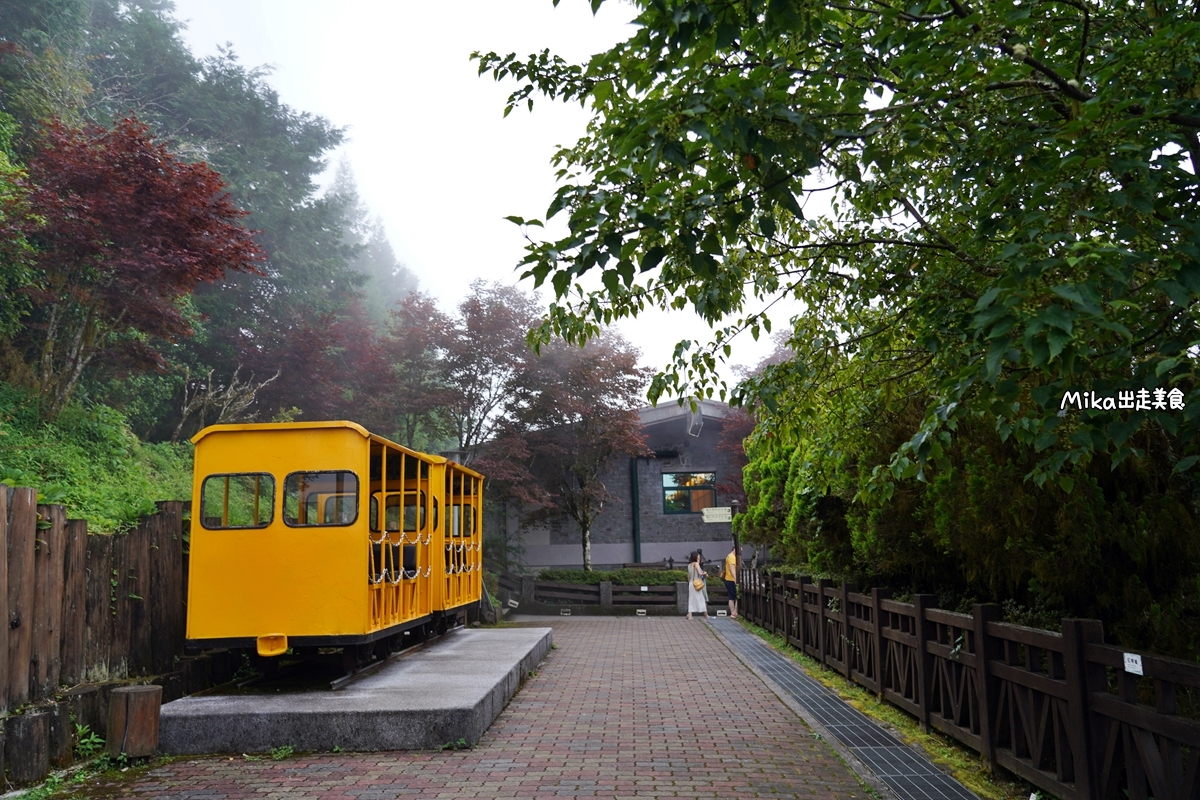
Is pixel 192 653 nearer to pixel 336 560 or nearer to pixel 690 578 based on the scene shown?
pixel 336 560

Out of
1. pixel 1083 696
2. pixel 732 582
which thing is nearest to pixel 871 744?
pixel 1083 696

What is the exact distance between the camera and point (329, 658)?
37.2 ft

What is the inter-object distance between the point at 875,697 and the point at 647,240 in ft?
23.7

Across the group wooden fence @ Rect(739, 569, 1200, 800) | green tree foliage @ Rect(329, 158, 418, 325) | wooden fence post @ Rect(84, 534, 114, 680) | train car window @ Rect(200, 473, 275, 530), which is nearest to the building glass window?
wooden fence @ Rect(739, 569, 1200, 800)

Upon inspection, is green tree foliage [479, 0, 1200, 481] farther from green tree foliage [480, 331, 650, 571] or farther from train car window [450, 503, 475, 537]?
green tree foliage [480, 331, 650, 571]

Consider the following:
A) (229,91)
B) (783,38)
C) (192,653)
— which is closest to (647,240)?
(783,38)

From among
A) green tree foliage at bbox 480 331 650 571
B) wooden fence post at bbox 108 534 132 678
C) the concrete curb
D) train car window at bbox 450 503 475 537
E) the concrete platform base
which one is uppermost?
green tree foliage at bbox 480 331 650 571

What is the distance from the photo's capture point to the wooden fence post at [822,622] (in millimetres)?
12133

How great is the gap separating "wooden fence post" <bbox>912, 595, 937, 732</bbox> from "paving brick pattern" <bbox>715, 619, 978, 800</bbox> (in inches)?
14.3

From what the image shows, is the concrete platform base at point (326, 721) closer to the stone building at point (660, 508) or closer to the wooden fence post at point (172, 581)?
the wooden fence post at point (172, 581)

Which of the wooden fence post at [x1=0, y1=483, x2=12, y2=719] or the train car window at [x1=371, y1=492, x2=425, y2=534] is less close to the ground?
the train car window at [x1=371, y1=492, x2=425, y2=534]

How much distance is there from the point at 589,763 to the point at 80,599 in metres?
4.35

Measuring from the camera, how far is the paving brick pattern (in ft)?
20.5

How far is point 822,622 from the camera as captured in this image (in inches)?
483
